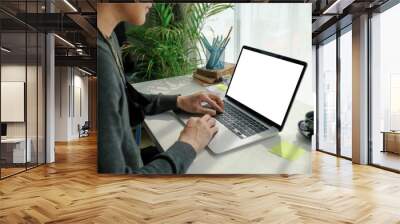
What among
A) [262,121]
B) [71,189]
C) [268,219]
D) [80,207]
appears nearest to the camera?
[268,219]

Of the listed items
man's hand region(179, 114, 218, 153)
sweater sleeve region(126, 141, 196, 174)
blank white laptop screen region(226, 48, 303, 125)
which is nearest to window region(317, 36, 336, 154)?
blank white laptop screen region(226, 48, 303, 125)

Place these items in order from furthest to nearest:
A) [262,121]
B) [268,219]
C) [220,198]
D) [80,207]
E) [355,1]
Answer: [355,1] < [262,121] < [220,198] < [80,207] < [268,219]

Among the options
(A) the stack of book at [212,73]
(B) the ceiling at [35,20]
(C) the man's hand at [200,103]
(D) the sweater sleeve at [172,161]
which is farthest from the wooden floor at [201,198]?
(B) the ceiling at [35,20]

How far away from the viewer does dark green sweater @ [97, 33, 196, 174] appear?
6.30m

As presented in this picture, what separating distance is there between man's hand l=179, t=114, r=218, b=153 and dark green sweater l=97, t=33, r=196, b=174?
0.13 metres

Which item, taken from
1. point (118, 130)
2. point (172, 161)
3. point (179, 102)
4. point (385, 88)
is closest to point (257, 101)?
point (179, 102)

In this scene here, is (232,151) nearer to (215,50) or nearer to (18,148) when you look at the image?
(215,50)

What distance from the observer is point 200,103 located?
20.9 ft

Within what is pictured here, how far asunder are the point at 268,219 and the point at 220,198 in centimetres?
108

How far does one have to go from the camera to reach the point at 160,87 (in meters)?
6.38

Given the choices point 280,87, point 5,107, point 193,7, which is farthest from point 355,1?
point 5,107

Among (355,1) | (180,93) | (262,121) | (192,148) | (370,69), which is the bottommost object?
(192,148)

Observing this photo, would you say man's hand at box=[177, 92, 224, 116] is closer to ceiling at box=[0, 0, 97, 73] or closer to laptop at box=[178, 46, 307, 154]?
laptop at box=[178, 46, 307, 154]

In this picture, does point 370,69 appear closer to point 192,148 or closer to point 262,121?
point 262,121
